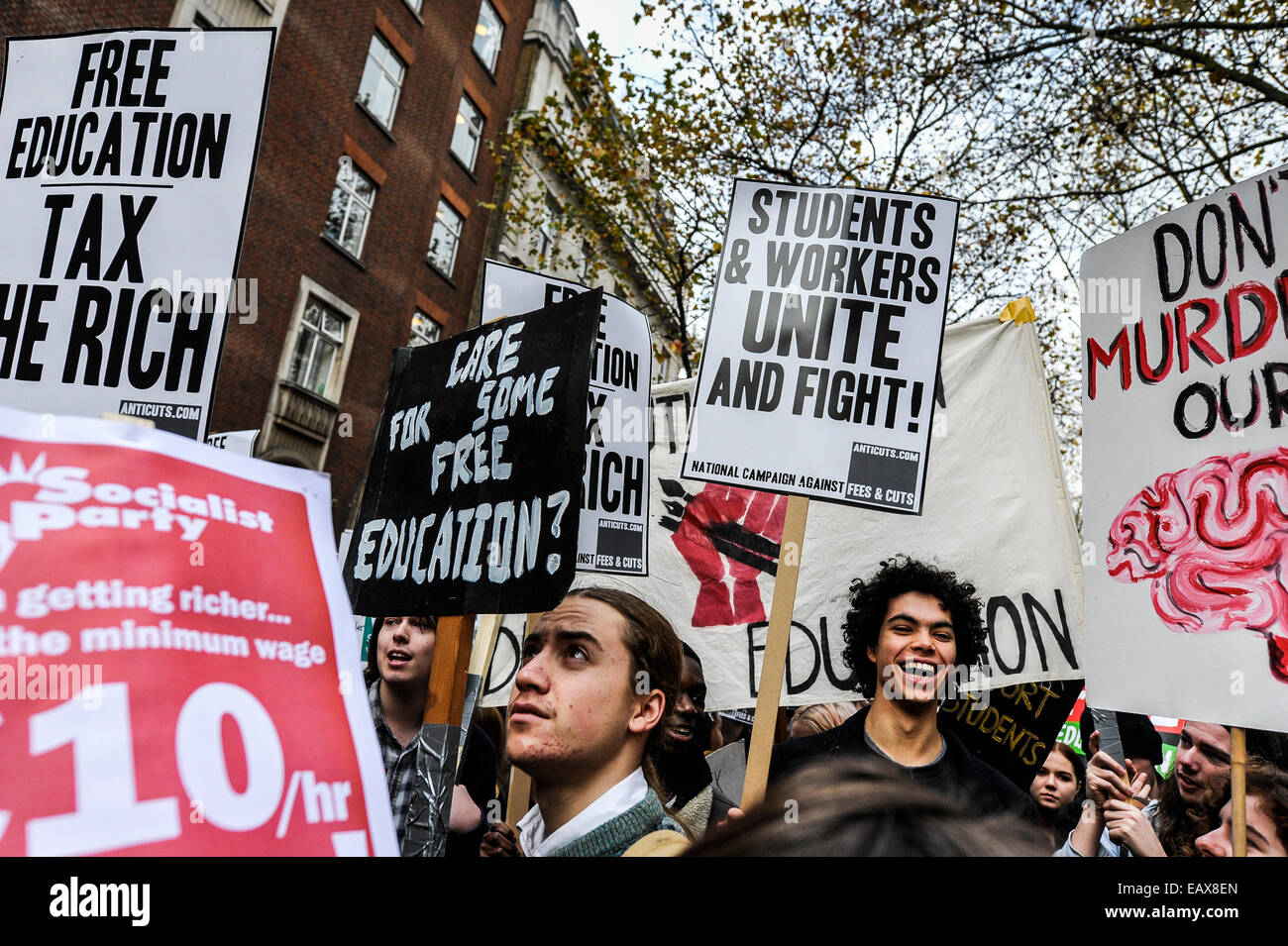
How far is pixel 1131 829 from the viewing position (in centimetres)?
301

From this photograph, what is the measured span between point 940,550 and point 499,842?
2.20 meters

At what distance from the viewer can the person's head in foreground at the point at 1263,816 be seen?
108 inches

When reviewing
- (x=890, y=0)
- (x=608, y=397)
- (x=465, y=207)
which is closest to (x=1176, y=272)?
(x=608, y=397)

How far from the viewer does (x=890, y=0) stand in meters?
9.12

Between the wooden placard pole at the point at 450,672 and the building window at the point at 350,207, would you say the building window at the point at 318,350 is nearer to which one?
the building window at the point at 350,207

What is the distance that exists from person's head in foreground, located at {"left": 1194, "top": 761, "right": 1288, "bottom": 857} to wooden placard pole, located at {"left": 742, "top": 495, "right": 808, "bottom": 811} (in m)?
1.41

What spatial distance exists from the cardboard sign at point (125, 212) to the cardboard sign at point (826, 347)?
166cm

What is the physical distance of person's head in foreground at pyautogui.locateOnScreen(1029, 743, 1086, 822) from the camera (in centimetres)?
384

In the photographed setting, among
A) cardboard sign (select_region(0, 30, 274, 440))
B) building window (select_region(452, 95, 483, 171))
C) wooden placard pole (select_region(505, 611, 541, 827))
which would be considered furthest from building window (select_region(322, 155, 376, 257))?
wooden placard pole (select_region(505, 611, 541, 827))

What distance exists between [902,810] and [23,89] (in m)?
3.66

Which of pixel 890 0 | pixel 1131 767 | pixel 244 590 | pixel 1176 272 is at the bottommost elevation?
pixel 1131 767
